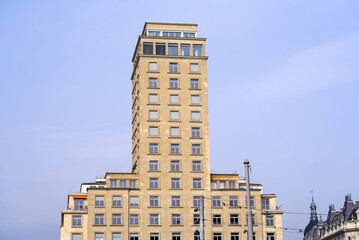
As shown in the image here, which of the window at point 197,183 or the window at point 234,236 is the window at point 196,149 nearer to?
the window at point 197,183

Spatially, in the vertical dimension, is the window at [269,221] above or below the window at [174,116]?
below

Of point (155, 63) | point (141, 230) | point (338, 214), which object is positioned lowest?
point (141, 230)

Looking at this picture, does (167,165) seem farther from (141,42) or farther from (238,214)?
(141,42)

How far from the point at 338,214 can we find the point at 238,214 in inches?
2215

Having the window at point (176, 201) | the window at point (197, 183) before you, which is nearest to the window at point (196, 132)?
the window at point (197, 183)

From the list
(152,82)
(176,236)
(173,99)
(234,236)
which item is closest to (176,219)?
(176,236)

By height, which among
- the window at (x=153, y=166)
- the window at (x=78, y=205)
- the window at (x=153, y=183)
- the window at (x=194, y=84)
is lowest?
the window at (x=78, y=205)

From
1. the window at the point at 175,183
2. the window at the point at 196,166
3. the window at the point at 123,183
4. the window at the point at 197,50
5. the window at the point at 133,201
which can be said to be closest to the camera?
the window at the point at 133,201

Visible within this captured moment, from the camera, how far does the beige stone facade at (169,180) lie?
93.5 m

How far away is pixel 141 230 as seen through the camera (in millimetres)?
92875

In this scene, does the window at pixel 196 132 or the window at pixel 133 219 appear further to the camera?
the window at pixel 196 132

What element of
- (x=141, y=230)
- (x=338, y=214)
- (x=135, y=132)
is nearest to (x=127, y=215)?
(x=141, y=230)

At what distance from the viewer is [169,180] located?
95688 mm

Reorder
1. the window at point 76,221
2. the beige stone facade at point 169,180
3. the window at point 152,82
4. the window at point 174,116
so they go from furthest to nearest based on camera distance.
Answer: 1. the window at point 152,82
2. the window at point 174,116
3. the window at point 76,221
4. the beige stone facade at point 169,180
